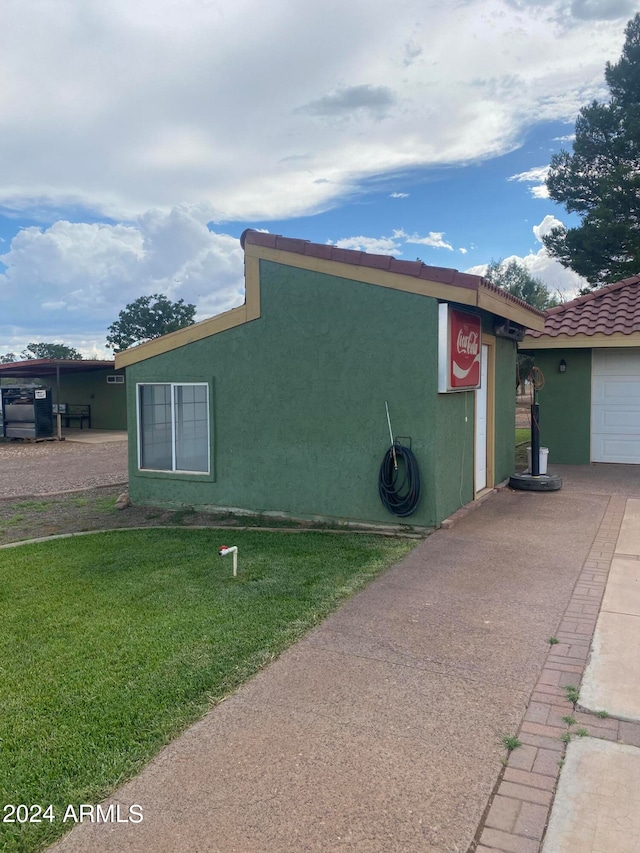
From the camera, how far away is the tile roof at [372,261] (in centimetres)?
679

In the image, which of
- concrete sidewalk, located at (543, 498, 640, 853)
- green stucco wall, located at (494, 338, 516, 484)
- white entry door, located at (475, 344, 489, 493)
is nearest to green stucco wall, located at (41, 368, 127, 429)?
green stucco wall, located at (494, 338, 516, 484)

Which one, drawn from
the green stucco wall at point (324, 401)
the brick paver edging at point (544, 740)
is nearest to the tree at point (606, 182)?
the green stucco wall at point (324, 401)

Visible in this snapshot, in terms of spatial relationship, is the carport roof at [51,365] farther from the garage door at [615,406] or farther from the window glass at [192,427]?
the garage door at [615,406]

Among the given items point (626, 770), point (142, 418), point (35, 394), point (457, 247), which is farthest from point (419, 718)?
point (457, 247)

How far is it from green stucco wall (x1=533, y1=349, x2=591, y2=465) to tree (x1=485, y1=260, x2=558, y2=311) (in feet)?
54.6

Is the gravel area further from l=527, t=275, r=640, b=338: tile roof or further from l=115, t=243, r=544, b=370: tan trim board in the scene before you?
l=527, t=275, r=640, b=338: tile roof

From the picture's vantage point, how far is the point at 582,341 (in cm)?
1149

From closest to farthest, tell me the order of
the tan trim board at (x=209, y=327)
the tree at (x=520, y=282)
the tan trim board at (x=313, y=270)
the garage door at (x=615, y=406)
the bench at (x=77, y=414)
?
the tan trim board at (x=313, y=270) → the tan trim board at (x=209, y=327) → the garage door at (x=615, y=406) → the bench at (x=77, y=414) → the tree at (x=520, y=282)

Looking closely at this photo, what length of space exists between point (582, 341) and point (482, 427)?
12.1ft

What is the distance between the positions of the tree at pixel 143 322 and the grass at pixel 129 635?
47593 mm

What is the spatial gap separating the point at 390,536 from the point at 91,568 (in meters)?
3.21

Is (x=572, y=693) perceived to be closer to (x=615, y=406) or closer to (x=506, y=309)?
(x=506, y=309)

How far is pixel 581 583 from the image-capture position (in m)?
5.26

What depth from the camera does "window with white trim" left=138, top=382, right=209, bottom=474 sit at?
29.4ft
